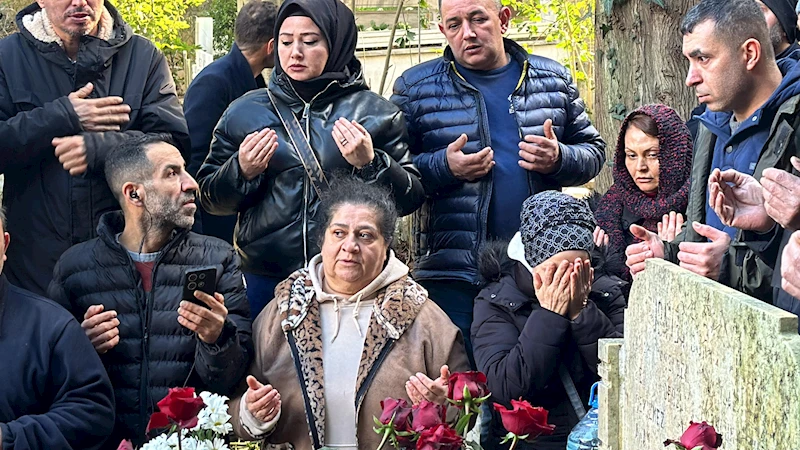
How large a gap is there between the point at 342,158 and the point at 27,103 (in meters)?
1.28

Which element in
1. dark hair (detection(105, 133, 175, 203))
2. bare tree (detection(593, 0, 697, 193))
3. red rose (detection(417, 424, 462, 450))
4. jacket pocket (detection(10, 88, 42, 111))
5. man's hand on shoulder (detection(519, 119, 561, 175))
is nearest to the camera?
red rose (detection(417, 424, 462, 450))

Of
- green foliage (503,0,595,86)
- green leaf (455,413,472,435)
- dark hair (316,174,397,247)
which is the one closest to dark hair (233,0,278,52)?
dark hair (316,174,397,247)

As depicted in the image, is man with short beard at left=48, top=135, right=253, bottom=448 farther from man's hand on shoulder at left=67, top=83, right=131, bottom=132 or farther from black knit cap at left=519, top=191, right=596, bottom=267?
black knit cap at left=519, top=191, right=596, bottom=267

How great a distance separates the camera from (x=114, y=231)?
14.0 ft

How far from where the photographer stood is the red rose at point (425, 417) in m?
2.63

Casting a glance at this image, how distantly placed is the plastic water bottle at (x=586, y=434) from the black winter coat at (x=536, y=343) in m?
0.21

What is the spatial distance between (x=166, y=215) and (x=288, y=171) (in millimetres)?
534

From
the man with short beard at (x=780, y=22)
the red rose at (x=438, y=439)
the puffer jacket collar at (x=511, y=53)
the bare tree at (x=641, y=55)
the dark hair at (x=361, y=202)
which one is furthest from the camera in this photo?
the bare tree at (x=641, y=55)

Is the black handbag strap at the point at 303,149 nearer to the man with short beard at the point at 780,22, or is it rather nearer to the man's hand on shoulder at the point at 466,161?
the man's hand on shoulder at the point at 466,161

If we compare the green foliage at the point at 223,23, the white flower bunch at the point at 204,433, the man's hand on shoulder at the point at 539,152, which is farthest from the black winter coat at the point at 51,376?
the green foliage at the point at 223,23

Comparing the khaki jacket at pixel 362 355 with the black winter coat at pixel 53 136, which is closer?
the khaki jacket at pixel 362 355

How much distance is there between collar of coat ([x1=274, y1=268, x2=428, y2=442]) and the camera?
3.89m

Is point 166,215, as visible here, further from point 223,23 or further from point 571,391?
point 223,23

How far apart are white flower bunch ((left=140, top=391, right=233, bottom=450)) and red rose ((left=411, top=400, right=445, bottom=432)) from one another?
0.57 meters
